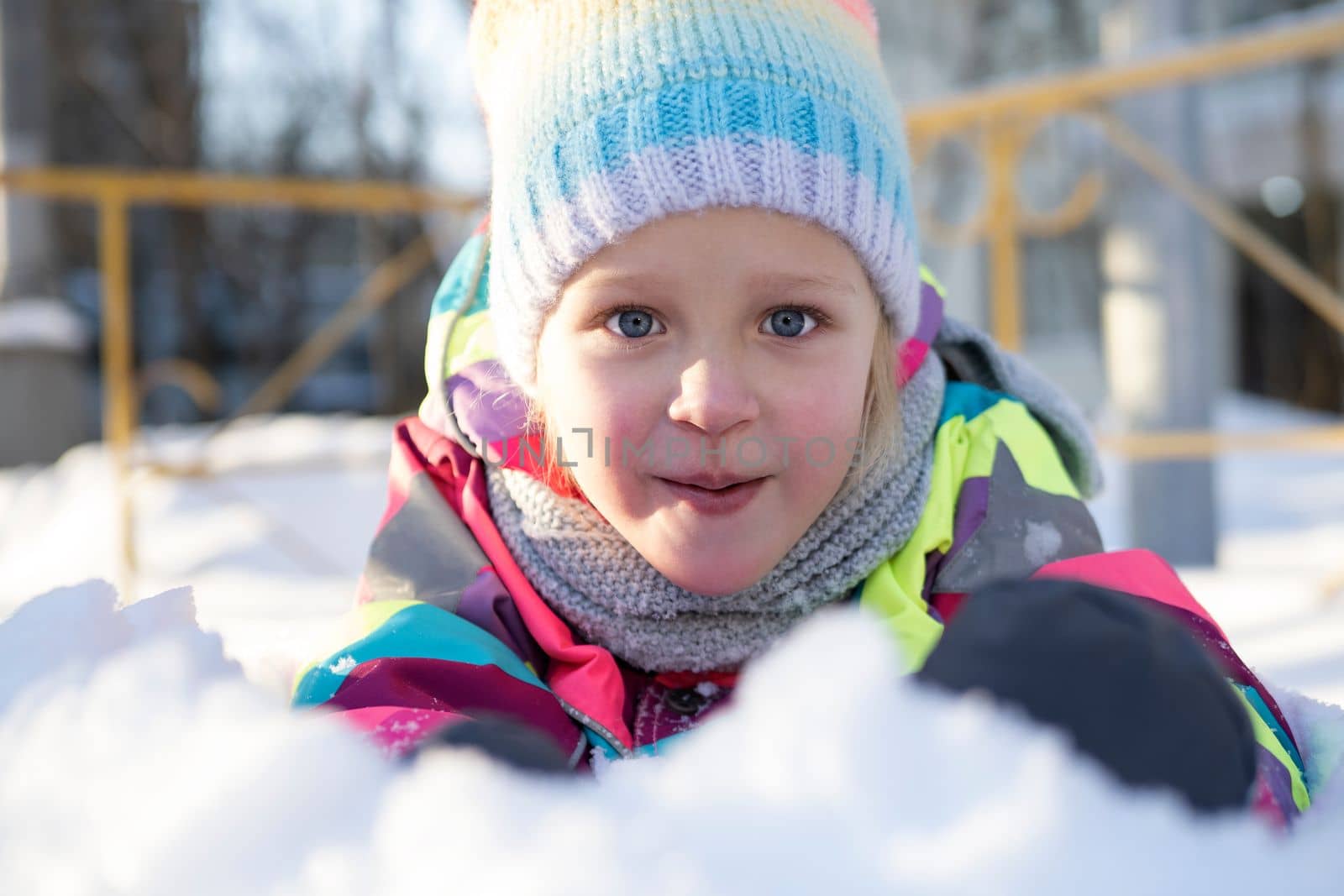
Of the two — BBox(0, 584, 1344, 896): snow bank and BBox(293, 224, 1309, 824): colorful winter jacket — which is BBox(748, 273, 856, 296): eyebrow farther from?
BBox(0, 584, 1344, 896): snow bank

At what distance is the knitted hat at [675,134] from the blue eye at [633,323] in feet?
0.24

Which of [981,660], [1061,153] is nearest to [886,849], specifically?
[981,660]

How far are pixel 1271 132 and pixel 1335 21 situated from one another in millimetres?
6913

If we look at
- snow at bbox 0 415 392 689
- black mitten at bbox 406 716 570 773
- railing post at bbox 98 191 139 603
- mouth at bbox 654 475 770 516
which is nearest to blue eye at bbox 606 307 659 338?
mouth at bbox 654 475 770 516

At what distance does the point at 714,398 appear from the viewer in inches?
36.8

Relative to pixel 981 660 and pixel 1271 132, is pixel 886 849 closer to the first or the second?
pixel 981 660

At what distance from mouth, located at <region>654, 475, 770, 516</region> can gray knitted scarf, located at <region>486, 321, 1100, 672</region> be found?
128 millimetres

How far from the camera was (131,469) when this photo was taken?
3.07 metres

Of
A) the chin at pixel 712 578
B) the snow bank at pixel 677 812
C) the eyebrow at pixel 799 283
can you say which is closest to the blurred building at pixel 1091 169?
the eyebrow at pixel 799 283

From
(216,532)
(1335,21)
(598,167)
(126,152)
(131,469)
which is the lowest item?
(216,532)

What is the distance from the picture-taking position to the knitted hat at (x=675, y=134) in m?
1.03

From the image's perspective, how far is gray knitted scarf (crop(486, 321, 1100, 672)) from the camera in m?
1.11

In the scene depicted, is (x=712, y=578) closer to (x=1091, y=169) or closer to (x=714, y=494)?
(x=714, y=494)

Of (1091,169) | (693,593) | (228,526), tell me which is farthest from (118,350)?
(1091,169)
